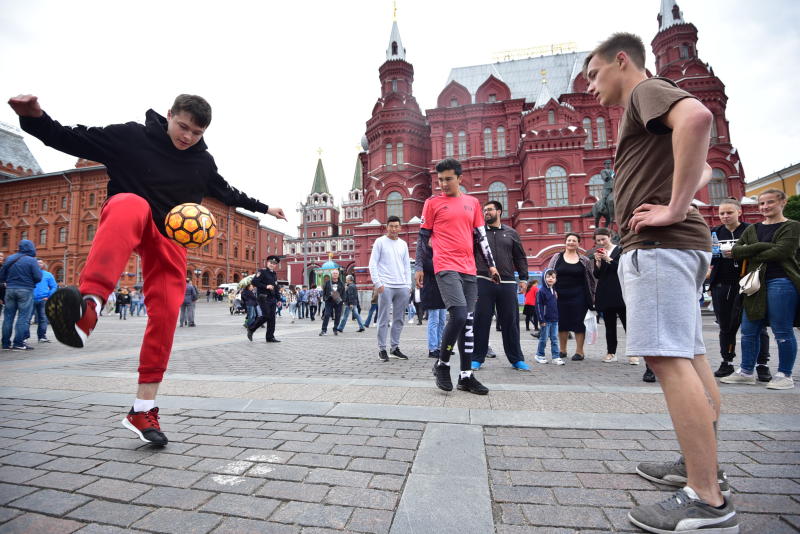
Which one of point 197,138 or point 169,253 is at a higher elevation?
point 197,138

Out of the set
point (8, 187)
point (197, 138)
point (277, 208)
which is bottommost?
point (277, 208)

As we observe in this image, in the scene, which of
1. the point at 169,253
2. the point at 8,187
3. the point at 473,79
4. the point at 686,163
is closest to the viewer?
the point at 686,163

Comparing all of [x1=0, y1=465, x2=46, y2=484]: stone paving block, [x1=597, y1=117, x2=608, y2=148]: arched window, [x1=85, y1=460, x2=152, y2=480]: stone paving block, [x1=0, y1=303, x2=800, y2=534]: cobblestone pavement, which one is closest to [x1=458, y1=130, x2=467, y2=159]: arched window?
[x1=597, y1=117, x2=608, y2=148]: arched window

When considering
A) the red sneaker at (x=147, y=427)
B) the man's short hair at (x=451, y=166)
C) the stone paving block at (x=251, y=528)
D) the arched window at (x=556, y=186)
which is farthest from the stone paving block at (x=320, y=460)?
the arched window at (x=556, y=186)

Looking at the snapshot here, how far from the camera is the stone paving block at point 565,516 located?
1440mm

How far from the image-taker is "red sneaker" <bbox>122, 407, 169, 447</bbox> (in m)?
2.21

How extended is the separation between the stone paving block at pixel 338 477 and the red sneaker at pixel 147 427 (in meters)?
0.98

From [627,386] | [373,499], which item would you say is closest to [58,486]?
[373,499]

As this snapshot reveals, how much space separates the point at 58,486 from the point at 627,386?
13.9 feet

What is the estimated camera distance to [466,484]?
1709 millimetres

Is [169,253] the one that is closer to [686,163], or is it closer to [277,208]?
[277,208]

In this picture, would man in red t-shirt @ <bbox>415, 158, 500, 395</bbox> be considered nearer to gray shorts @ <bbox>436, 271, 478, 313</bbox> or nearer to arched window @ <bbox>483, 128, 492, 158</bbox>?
gray shorts @ <bbox>436, 271, 478, 313</bbox>

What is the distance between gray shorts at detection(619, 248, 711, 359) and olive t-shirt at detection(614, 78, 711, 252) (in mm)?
55

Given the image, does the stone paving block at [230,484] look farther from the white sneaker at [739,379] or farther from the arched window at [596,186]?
the arched window at [596,186]
